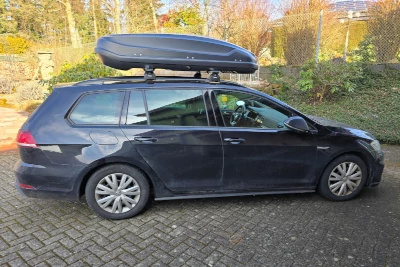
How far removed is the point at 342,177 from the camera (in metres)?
3.60

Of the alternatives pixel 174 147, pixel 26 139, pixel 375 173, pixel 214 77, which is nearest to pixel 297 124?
pixel 214 77

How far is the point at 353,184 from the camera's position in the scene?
3.63m

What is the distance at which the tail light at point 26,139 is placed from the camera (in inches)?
117

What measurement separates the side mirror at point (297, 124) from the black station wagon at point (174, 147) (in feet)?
0.05

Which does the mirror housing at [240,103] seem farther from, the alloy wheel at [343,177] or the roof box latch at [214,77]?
the alloy wheel at [343,177]

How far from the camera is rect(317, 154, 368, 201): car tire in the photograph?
357 cm

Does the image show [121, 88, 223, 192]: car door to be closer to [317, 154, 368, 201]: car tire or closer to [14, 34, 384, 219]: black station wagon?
[14, 34, 384, 219]: black station wagon

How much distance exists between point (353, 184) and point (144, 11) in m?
19.0

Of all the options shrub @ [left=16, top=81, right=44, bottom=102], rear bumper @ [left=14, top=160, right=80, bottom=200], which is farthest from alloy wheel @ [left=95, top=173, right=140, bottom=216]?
shrub @ [left=16, top=81, right=44, bottom=102]

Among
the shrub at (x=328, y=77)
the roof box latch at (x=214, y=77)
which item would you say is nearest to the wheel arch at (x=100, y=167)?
the roof box latch at (x=214, y=77)

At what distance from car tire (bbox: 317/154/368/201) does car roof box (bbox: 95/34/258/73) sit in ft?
5.86

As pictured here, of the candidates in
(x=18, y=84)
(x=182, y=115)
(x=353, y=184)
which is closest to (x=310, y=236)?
(x=353, y=184)

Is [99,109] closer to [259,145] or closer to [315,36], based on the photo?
[259,145]

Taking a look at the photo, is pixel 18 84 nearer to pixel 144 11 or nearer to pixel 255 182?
pixel 144 11
